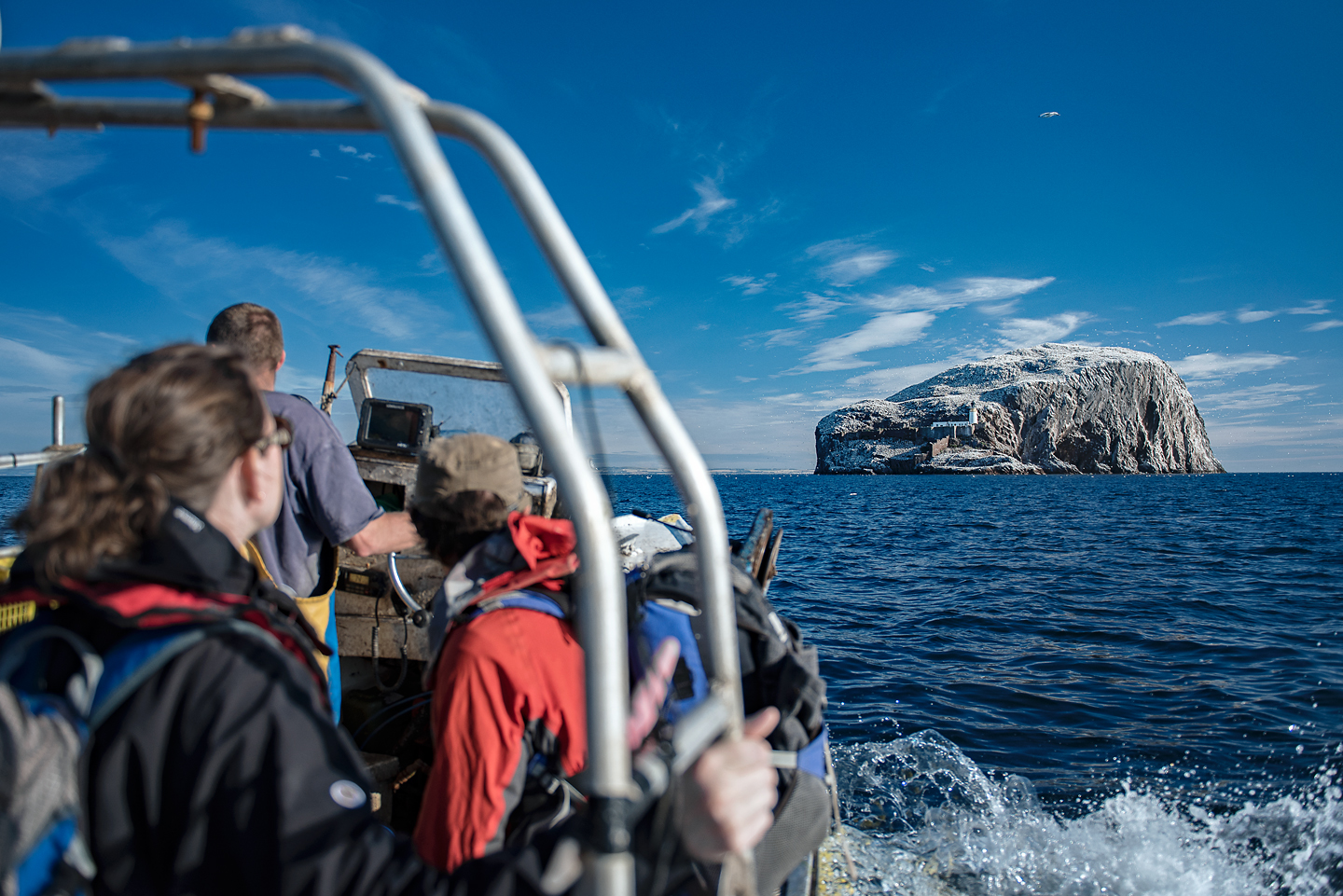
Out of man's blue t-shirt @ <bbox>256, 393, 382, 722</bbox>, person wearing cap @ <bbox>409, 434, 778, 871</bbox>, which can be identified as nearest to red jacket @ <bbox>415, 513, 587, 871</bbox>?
person wearing cap @ <bbox>409, 434, 778, 871</bbox>

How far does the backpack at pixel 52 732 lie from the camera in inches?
41.4

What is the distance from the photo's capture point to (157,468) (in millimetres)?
1344

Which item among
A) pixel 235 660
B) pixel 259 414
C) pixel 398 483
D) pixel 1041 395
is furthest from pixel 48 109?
pixel 1041 395

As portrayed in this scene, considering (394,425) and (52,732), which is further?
(394,425)

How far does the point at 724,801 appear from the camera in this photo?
113cm

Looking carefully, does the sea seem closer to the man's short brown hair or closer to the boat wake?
the boat wake

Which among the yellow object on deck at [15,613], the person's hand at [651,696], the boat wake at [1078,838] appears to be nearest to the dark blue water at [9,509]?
the yellow object on deck at [15,613]

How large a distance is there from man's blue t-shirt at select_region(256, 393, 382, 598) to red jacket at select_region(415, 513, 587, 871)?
4.96 feet

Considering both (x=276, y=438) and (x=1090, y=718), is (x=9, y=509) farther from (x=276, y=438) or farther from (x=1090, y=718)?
(x=1090, y=718)

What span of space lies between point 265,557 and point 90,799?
2.20 m

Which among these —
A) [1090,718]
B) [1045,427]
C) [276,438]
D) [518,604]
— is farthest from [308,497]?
[1045,427]

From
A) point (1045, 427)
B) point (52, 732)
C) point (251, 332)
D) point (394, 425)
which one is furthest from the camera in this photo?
point (1045, 427)

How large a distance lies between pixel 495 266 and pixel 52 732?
961 mm

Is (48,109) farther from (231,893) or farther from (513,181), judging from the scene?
(231,893)
